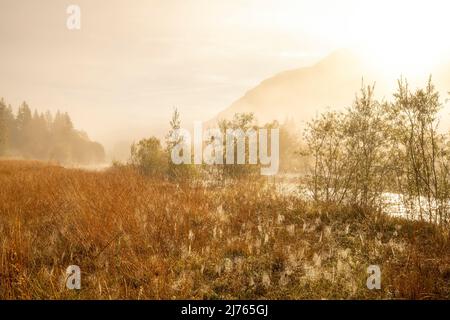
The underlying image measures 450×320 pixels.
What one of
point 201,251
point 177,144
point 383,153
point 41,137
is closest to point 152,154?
point 177,144

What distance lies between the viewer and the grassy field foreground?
357 cm

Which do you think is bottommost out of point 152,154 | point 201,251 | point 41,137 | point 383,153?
point 201,251

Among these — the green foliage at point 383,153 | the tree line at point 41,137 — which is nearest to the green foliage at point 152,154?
the green foliage at point 383,153

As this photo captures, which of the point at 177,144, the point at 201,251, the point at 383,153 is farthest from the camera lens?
the point at 177,144

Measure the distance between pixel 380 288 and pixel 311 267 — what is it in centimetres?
79

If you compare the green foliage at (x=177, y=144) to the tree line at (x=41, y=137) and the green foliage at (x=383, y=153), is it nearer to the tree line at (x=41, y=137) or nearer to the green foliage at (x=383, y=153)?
the green foliage at (x=383, y=153)

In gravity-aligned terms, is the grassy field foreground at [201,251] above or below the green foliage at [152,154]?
below

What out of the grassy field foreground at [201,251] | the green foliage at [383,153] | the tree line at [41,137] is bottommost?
the grassy field foreground at [201,251]

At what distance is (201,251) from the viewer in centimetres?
459

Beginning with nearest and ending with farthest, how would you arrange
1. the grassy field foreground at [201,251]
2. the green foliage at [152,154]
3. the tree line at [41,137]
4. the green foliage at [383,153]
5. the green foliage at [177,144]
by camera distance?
the grassy field foreground at [201,251] → the green foliage at [383,153] → the green foliage at [177,144] → the green foliage at [152,154] → the tree line at [41,137]

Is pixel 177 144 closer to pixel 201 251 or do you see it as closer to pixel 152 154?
pixel 152 154

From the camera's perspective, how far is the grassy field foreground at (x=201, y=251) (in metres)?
3.57
